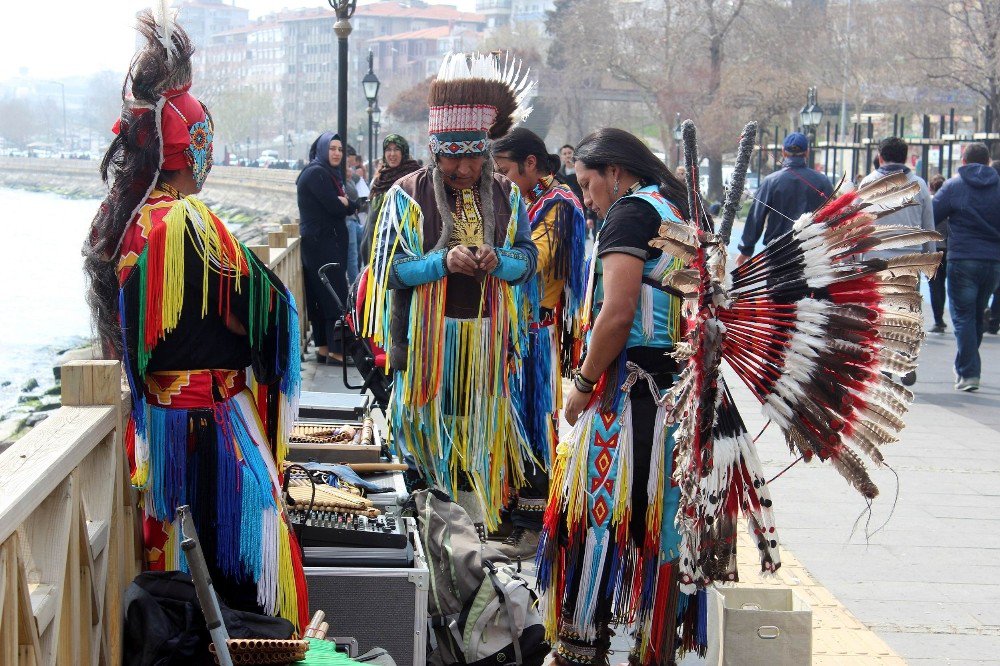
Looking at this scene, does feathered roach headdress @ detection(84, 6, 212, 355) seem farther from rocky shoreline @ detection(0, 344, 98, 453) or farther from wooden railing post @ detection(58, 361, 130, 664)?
rocky shoreline @ detection(0, 344, 98, 453)

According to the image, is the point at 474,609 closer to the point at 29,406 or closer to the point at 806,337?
the point at 806,337

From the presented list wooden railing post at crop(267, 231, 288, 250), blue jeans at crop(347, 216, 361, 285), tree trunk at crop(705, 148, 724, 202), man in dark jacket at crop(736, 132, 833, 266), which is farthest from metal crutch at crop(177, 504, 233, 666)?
tree trunk at crop(705, 148, 724, 202)

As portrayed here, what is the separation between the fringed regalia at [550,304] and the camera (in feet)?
18.2

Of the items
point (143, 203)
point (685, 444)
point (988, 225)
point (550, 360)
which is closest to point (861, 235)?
point (685, 444)

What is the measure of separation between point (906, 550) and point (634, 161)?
2.85 meters

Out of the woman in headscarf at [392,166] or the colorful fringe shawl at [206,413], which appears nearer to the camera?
the colorful fringe shawl at [206,413]

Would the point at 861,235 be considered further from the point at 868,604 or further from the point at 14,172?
the point at 14,172

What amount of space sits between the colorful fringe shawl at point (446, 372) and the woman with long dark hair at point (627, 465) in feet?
4.67

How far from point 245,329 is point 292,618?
81 cm

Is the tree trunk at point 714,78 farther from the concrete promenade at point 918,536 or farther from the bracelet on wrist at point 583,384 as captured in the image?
the bracelet on wrist at point 583,384

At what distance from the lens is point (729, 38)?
60812mm

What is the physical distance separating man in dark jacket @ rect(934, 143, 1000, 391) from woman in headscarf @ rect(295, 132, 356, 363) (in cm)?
527

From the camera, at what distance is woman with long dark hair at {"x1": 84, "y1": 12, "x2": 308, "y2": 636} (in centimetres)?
305

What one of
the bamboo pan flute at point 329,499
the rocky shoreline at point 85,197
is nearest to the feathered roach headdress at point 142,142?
the rocky shoreline at point 85,197
